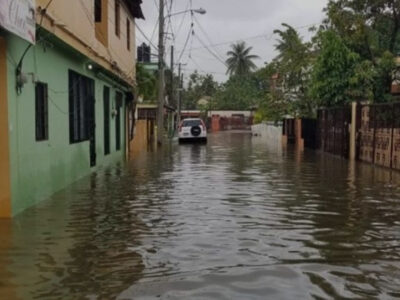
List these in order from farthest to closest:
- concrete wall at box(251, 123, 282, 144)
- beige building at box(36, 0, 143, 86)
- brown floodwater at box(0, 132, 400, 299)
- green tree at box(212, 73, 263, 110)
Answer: green tree at box(212, 73, 263, 110) < concrete wall at box(251, 123, 282, 144) < beige building at box(36, 0, 143, 86) < brown floodwater at box(0, 132, 400, 299)

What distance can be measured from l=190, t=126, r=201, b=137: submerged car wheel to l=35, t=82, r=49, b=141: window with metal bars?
26539 millimetres

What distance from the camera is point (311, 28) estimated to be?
3294cm

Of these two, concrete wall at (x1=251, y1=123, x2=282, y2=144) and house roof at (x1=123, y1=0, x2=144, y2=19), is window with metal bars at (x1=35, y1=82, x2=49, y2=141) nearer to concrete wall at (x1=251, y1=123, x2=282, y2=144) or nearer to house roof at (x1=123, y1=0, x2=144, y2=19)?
house roof at (x1=123, y1=0, x2=144, y2=19)

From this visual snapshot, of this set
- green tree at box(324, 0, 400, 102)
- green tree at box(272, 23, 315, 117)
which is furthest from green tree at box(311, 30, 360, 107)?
green tree at box(272, 23, 315, 117)

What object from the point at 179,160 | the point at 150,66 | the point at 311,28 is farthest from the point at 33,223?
the point at 150,66

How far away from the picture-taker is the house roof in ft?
81.5

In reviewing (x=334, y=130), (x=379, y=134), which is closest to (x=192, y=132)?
(x=334, y=130)

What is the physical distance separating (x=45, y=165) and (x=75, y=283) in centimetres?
614

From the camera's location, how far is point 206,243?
7.89 meters

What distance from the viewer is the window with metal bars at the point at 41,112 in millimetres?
11305

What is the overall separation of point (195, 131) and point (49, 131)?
26420mm

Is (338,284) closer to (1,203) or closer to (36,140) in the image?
(1,203)

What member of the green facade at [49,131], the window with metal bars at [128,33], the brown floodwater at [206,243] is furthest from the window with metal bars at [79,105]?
the window with metal bars at [128,33]

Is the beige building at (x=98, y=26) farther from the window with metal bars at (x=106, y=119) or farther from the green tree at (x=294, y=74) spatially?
the green tree at (x=294, y=74)
